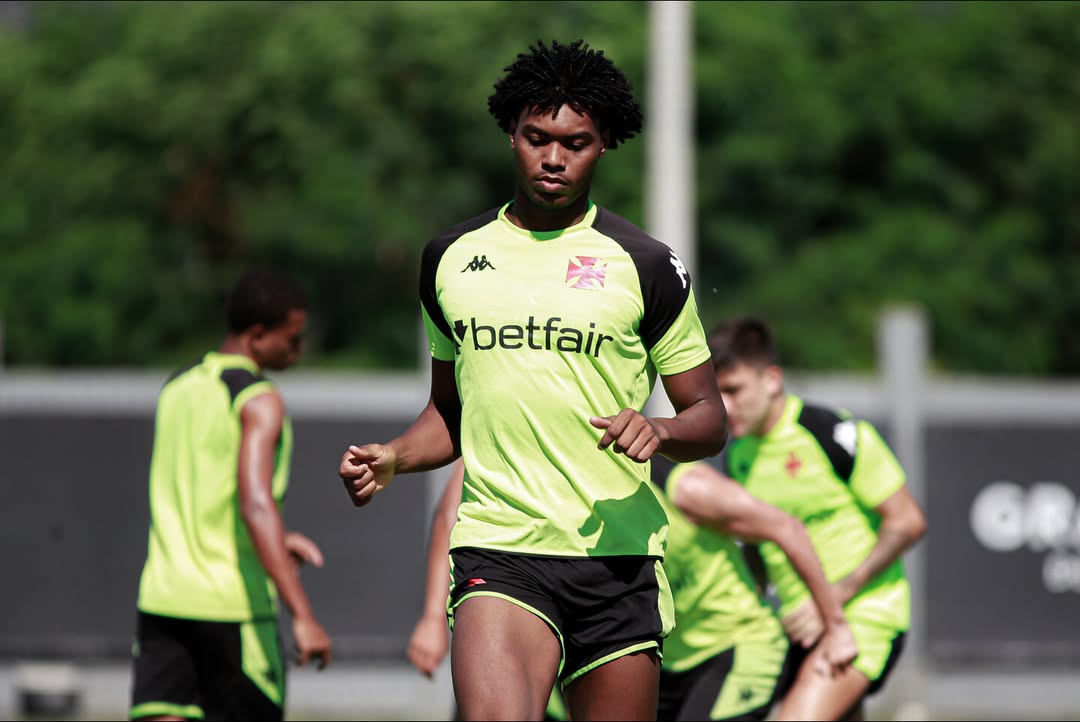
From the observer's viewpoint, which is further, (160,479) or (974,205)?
(974,205)

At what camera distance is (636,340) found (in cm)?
430

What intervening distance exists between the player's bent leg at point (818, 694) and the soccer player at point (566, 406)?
5.91 ft

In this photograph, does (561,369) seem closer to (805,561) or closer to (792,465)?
(805,561)

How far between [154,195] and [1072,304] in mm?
12830

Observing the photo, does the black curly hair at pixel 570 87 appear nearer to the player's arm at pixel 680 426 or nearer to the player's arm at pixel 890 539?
the player's arm at pixel 680 426

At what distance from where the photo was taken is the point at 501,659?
158 inches

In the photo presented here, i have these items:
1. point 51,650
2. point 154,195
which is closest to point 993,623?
point 51,650

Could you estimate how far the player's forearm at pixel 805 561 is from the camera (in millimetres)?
5758

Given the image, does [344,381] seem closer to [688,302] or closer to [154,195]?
[688,302]

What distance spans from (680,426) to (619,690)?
649 millimetres

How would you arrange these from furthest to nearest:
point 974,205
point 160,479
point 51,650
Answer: point 974,205, point 51,650, point 160,479

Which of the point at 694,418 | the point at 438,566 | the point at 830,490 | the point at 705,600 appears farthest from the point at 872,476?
the point at 694,418

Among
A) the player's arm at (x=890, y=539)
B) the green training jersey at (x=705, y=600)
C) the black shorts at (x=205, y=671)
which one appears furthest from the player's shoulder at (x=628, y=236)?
the black shorts at (x=205, y=671)

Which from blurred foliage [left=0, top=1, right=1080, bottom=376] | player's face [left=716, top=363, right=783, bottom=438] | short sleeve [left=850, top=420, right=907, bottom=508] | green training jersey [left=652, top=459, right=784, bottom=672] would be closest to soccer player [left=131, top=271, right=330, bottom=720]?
green training jersey [left=652, top=459, right=784, bottom=672]
